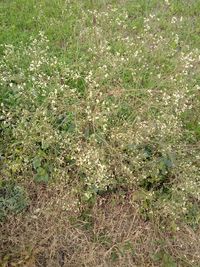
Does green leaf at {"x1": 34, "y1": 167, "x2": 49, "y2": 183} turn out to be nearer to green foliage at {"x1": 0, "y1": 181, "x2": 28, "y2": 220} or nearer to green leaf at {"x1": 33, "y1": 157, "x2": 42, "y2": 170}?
green leaf at {"x1": 33, "y1": 157, "x2": 42, "y2": 170}

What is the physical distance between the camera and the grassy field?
11.3 ft

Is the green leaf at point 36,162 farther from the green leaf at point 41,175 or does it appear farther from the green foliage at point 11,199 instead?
the green foliage at point 11,199

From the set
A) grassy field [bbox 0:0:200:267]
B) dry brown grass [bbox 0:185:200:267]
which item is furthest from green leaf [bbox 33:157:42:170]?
dry brown grass [bbox 0:185:200:267]

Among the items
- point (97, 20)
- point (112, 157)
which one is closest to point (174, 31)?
point (97, 20)

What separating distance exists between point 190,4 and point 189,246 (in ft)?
10.0

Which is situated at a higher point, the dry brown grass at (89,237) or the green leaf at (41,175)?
the green leaf at (41,175)

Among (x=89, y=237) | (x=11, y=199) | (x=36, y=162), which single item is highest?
(x=36, y=162)

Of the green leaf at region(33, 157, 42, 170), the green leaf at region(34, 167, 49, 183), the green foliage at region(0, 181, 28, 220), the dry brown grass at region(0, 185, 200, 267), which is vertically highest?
the green leaf at region(33, 157, 42, 170)

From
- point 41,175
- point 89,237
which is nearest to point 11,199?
point 41,175

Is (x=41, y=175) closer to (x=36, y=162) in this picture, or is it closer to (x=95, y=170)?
(x=36, y=162)

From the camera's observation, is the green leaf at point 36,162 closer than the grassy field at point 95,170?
No

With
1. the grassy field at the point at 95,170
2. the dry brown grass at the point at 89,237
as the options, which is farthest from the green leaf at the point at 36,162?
the dry brown grass at the point at 89,237

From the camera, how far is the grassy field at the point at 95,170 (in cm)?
344

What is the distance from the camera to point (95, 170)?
3.48 meters
